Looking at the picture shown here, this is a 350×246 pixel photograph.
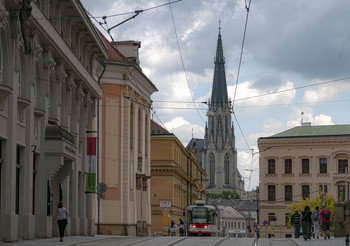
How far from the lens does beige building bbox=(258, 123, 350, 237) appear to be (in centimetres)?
8844

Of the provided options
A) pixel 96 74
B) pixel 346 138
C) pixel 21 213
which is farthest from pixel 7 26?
pixel 346 138

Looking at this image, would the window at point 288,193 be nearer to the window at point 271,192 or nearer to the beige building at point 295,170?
the beige building at point 295,170

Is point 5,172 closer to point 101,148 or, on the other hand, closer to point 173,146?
point 101,148

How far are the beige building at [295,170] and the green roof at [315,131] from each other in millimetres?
1783

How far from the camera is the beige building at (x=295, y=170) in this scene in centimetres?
8844

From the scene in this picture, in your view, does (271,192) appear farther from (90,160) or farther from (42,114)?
(42,114)

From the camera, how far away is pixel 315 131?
9381cm

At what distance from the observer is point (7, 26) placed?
2344 centimetres

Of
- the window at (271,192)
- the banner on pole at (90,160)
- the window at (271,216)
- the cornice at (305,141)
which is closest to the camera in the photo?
the banner on pole at (90,160)

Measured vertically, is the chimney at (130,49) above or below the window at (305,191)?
above

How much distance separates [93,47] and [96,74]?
9.57m

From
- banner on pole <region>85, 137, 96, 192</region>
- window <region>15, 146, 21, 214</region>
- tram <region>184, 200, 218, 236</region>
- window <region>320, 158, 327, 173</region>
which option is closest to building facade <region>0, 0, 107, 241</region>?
window <region>15, 146, 21, 214</region>

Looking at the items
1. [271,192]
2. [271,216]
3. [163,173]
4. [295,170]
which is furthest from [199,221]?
[295,170]

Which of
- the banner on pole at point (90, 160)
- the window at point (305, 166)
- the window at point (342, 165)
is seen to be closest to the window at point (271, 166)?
the window at point (305, 166)
